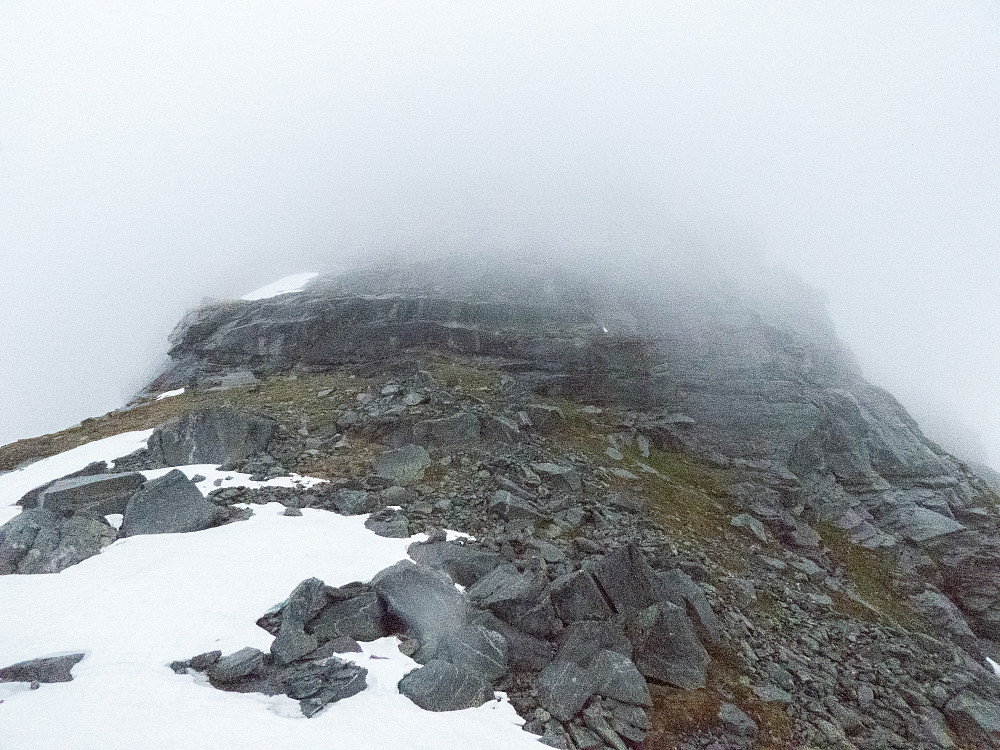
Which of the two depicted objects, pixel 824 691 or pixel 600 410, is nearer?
pixel 824 691

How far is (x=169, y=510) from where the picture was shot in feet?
63.9

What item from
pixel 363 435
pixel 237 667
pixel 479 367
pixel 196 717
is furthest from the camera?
pixel 479 367

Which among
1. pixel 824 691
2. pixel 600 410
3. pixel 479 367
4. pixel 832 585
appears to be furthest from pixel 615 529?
pixel 479 367

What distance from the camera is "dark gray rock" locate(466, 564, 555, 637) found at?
1548cm

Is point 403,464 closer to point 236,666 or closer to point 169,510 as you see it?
point 169,510

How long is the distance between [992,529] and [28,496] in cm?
5600

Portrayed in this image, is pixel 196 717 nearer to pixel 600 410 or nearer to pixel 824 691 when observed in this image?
pixel 824 691

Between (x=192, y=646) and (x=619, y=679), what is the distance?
40.3 feet

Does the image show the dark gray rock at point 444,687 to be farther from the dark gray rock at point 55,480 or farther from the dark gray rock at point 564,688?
the dark gray rock at point 55,480

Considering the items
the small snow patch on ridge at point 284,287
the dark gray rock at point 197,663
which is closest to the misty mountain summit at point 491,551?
the dark gray rock at point 197,663

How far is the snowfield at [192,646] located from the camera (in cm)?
1015

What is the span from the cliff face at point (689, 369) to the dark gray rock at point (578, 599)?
17.9 m

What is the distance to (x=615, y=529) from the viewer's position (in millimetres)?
23312

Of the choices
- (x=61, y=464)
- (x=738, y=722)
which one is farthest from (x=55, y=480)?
(x=738, y=722)
